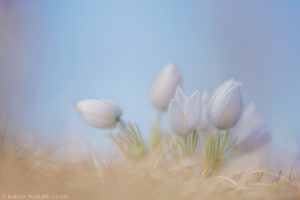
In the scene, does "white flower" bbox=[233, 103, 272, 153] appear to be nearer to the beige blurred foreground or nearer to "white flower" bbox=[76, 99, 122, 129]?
the beige blurred foreground

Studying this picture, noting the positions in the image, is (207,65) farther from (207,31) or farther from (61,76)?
(61,76)

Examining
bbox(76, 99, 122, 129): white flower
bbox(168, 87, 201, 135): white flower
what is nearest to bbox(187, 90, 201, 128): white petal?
bbox(168, 87, 201, 135): white flower

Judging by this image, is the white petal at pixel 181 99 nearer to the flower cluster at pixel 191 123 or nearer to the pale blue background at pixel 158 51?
the flower cluster at pixel 191 123

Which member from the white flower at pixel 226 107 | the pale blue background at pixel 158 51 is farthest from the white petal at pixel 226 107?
the pale blue background at pixel 158 51

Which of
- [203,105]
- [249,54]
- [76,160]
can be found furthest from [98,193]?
[249,54]

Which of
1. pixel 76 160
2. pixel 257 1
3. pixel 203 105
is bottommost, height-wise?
pixel 76 160

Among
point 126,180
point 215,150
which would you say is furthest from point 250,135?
point 126,180
